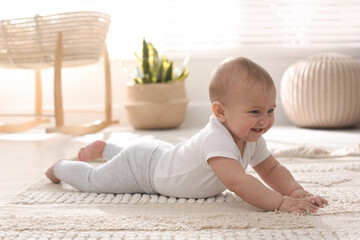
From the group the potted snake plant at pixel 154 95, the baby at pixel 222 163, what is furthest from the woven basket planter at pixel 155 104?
the baby at pixel 222 163

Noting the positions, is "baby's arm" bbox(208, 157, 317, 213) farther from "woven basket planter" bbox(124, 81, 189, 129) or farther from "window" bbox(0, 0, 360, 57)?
"window" bbox(0, 0, 360, 57)

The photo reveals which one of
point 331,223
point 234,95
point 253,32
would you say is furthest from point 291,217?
point 253,32

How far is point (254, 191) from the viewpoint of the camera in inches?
A: 38.6

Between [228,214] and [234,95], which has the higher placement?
[234,95]

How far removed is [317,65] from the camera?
264 centimetres

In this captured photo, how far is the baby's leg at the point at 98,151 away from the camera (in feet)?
4.51

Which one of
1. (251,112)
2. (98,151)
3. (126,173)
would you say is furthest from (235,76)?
(98,151)

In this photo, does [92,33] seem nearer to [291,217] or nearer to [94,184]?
[94,184]

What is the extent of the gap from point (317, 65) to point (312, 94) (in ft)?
0.52

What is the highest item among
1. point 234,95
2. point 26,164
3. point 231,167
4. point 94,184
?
point 234,95

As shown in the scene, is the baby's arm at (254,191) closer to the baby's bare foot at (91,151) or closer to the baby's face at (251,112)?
the baby's face at (251,112)

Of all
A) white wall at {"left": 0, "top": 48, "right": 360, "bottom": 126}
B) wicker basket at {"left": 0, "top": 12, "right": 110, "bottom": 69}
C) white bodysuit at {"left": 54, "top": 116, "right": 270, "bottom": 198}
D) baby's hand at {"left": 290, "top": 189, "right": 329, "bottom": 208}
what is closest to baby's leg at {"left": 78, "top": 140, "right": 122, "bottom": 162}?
white bodysuit at {"left": 54, "top": 116, "right": 270, "bottom": 198}

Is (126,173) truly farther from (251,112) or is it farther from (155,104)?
(155,104)

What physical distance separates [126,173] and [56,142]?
1.16 m
